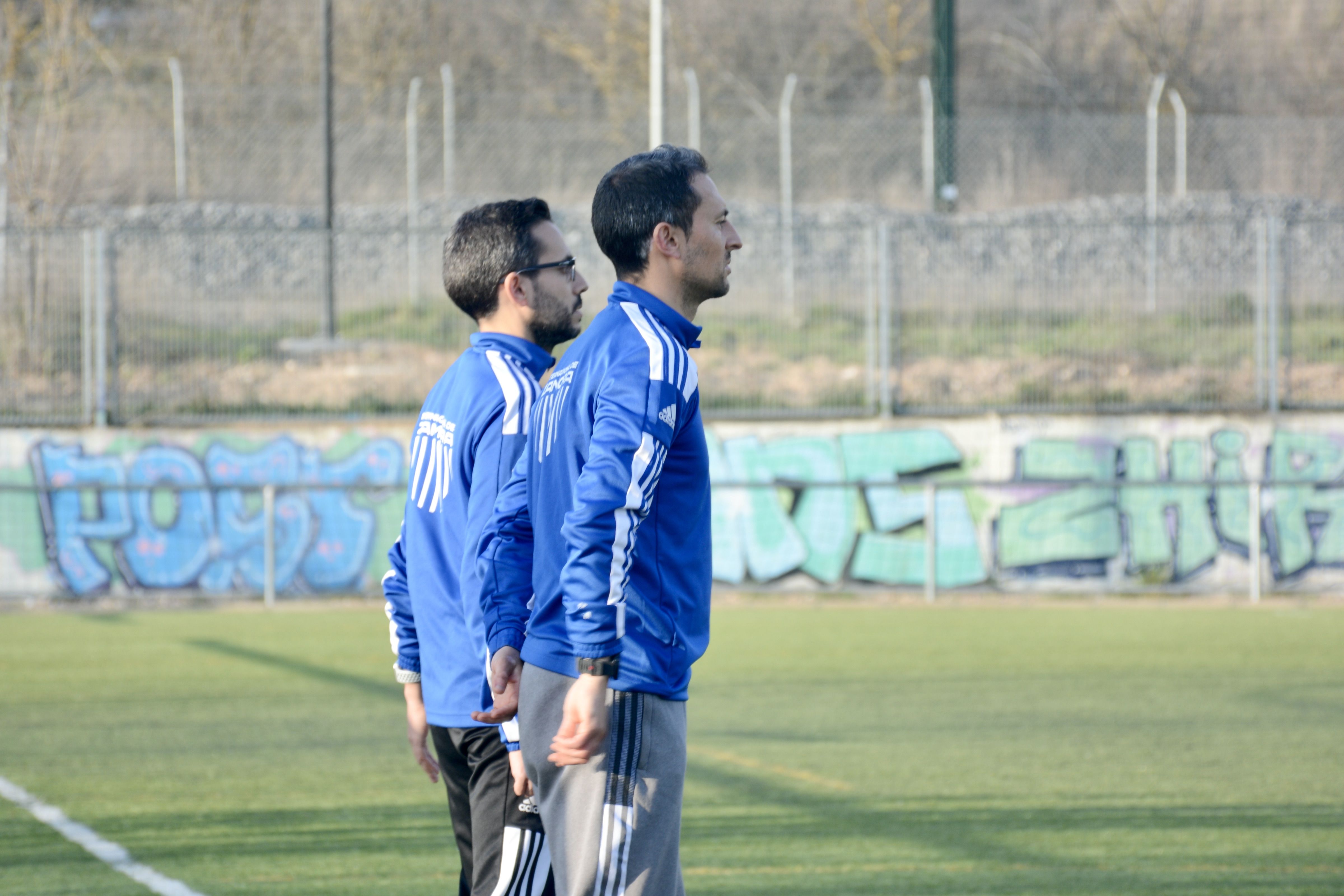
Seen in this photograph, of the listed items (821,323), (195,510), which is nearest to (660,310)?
(195,510)

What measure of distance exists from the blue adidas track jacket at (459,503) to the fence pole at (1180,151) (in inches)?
778

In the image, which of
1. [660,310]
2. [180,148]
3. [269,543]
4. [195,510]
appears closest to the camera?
[660,310]

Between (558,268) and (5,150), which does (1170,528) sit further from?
(5,150)

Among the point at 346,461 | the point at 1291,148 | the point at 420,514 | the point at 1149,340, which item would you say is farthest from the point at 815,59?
the point at 420,514

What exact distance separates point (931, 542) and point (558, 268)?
11793mm

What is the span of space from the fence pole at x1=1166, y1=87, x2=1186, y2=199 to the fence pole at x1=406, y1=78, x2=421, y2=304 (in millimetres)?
11429

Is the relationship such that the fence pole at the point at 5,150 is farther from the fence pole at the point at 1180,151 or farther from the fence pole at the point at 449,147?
the fence pole at the point at 1180,151

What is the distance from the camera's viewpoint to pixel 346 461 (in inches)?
659

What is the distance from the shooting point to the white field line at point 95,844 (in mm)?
5418

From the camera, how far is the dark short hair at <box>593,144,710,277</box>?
2949mm

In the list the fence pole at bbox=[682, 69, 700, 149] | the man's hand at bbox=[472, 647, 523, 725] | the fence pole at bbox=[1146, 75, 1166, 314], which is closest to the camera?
the man's hand at bbox=[472, 647, 523, 725]

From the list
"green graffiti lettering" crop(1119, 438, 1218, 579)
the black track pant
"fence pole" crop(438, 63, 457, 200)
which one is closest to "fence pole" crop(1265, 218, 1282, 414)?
"green graffiti lettering" crop(1119, 438, 1218, 579)

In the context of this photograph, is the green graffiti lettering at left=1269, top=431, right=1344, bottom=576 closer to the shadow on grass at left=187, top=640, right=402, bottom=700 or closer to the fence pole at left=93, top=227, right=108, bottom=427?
the shadow on grass at left=187, top=640, right=402, bottom=700

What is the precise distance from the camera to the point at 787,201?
2175 cm
